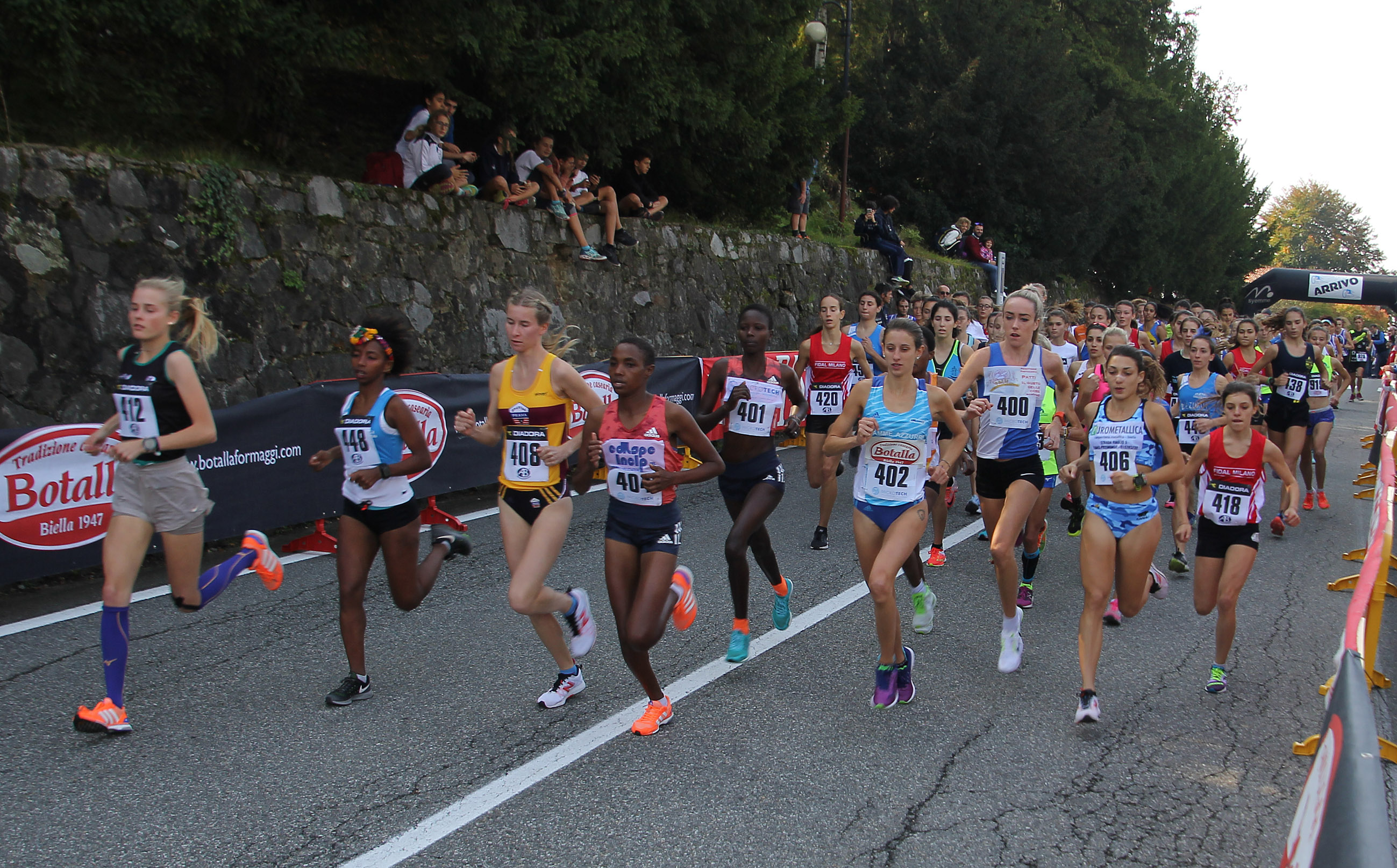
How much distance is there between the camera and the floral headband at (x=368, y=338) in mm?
4891

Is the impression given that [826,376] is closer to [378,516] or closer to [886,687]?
[886,687]

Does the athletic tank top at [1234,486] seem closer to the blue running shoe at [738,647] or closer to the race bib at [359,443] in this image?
the blue running shoe at [738,647]

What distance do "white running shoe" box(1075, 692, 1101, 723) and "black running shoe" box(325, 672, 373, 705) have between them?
355cm

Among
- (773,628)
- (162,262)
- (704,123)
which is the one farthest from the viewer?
(704,123)

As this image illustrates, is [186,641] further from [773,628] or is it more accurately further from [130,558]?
[773,628]

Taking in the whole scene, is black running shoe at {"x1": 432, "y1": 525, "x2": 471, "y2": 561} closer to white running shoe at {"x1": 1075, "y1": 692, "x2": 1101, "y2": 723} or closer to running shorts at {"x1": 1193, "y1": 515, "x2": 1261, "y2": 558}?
white running shoe at {"x1": 1075, "y1": 692, "x2": 1101, "y2": 723}

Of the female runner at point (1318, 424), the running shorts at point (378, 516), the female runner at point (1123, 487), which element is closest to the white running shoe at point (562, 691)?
the running shorts at point (378, 516)

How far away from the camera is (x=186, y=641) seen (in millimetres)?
5648

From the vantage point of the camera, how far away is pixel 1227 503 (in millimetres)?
5387

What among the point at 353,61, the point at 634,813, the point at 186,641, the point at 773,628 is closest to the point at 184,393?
the point at 186,641

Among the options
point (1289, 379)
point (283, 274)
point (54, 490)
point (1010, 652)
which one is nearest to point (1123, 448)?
point (1010, 652)

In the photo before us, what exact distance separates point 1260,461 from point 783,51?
13644 mm

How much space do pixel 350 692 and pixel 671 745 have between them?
168 cm

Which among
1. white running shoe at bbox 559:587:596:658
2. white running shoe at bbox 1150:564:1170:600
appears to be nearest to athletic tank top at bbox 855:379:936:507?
white running shoe at bbox 559:587:596:658
